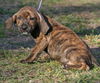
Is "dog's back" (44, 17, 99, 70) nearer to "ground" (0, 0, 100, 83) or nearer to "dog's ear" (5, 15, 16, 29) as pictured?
"ground" (0, 0, 100, 83)

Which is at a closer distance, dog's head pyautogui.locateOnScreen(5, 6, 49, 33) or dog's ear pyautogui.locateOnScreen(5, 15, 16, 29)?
dog's head pyautogui.locateOnScreen(5, 6, 49, 33)

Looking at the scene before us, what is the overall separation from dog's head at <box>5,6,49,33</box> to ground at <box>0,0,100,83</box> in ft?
2.30

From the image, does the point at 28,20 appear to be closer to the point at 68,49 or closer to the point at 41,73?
the point at 68,49

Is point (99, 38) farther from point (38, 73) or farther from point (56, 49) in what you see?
point (38, 73)

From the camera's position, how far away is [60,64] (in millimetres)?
8273

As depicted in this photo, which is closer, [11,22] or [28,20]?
[28,20]

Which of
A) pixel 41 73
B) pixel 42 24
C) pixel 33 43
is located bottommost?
pixel 33 43

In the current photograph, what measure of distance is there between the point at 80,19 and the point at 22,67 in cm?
619

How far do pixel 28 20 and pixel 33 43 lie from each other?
2597 millimetres

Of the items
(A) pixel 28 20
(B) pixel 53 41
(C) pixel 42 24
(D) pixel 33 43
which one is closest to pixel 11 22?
(A) pixel 28 20

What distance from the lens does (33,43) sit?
1055 cm

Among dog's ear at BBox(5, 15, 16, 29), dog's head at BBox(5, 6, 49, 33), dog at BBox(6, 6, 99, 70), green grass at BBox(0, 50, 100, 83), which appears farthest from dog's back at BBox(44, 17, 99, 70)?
dog's ear at BBox(5, 15, 16, 29)

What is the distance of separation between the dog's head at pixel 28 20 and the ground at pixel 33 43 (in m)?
0.70

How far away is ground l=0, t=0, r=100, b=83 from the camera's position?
24.3 feet
